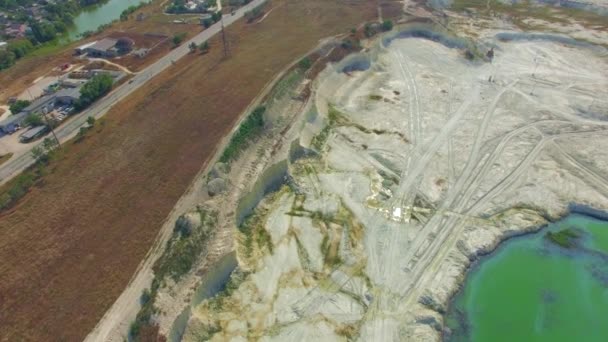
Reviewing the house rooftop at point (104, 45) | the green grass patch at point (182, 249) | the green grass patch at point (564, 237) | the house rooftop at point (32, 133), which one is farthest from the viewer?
the house rooftop at point (104, 45)

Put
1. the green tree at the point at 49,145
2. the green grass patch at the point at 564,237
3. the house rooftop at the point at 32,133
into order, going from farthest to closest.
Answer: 1. the house rooftop at the point at 32,133
2. the green tree at the point at 49,145
3. the green grass patch at the point at 564,237

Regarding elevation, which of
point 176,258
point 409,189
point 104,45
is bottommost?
point 409,189

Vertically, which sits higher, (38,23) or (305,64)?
(38,23)

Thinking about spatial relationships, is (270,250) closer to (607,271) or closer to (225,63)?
(607,271)

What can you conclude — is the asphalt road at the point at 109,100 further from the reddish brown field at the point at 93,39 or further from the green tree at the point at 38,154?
the reddish brown field at the point at 93,39

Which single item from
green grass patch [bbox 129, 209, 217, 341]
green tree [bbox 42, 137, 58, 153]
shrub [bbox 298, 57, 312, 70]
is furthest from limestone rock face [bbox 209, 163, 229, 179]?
shrub [bbox 298, 57, 312, 70]

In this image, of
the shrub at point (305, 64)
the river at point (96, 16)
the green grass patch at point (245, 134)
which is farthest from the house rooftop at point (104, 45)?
the green grass patch at point (245, 134)

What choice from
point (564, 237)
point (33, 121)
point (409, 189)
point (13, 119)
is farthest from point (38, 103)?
point (564, 237)

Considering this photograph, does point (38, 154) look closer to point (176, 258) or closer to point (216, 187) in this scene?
point (216, 187)
